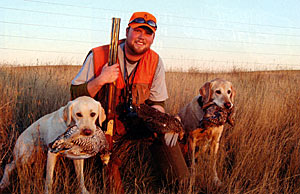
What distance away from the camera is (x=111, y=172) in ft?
9.60

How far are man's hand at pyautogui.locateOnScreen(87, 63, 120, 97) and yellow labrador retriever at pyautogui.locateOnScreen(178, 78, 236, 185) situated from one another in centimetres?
125

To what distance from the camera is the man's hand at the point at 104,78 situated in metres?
3.12

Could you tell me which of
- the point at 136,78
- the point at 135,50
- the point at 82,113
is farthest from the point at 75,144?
the point at 135,50

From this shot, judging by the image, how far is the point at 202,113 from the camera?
3752 mm

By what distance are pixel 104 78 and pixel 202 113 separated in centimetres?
153

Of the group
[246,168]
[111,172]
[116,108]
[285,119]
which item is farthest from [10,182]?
[285,119]

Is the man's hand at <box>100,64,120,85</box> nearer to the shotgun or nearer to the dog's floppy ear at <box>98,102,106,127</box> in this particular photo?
the shotgun

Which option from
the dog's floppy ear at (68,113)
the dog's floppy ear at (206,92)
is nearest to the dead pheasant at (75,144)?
the dog's floppy ear at (68,113)

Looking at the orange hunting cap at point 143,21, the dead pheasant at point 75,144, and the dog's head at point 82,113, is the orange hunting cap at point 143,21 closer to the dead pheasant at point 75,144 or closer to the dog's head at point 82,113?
the dog's head at point 82,113

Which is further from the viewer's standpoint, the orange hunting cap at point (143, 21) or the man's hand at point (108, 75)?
the orange hunting cap at point (143, 21)

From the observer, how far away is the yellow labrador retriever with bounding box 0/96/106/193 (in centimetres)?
267

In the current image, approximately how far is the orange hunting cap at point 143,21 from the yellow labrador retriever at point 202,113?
112 cm

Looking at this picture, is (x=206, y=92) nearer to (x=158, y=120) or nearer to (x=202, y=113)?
(x=202, y=113)

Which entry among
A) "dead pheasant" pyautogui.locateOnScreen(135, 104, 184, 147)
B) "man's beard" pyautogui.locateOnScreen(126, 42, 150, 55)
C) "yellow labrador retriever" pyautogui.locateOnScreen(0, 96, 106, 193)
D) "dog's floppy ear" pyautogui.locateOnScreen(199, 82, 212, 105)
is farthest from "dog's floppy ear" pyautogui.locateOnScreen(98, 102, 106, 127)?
"dog's floppy ear" pyautogui.locateOnScreen(199, 82, 212, 105)
